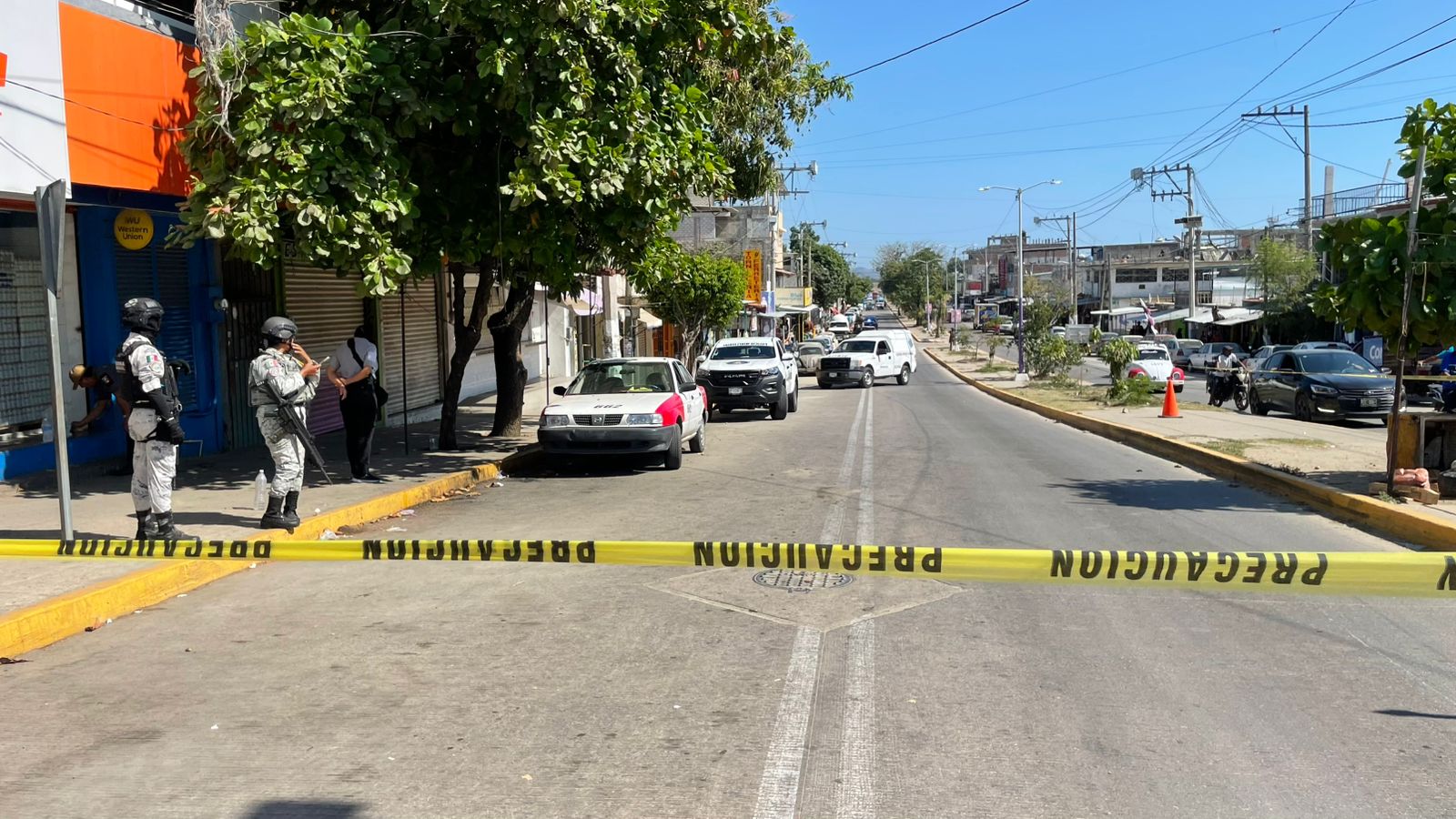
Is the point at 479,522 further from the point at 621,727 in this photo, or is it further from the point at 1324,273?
the point at 1324,273

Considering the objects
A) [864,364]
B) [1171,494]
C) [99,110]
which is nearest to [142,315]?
[99,110]

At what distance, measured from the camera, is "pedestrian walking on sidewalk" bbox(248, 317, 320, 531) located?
27.4ft

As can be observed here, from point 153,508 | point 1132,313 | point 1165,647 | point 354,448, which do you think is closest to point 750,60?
point 354,448

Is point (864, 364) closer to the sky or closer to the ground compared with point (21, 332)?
closer to the ground

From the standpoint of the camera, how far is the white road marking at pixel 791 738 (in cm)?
389

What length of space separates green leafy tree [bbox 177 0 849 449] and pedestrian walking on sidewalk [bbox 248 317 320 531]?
1.72 meters

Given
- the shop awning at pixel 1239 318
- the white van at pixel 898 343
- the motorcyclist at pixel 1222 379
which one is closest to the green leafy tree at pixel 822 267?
the shop awning at pixel 1239 318

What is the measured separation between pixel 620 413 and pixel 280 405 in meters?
5.22

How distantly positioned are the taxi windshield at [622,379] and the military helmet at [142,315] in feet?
23.1

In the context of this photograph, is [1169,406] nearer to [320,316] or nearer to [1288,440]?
[1288,440]

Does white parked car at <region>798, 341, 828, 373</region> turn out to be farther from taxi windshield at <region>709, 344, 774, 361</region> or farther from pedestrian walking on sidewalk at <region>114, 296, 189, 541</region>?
pedestrian walking on sidewalk at <region>114, 296, 189, 541</region>

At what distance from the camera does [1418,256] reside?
9.63 metres

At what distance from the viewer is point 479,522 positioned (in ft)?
32.8

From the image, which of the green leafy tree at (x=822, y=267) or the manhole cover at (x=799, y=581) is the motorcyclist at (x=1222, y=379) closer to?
the manhole cover at (x=799, y=581)
